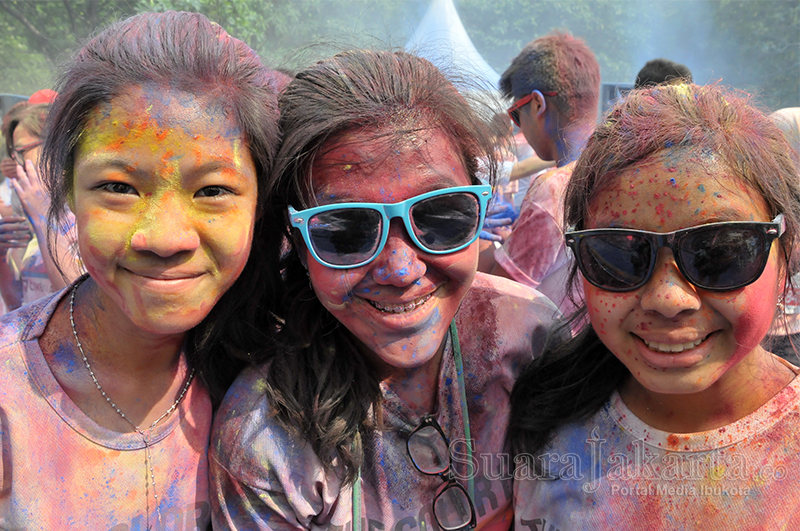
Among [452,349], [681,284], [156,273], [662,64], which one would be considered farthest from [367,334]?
[662,64]

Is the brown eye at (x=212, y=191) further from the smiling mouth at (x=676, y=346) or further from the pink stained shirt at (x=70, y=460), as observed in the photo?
the smiling mouth at (x=676, y=346)

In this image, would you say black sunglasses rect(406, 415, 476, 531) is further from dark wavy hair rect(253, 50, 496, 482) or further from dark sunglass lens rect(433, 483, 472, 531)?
dark wavy hair rect(253, 50, 496, 482)

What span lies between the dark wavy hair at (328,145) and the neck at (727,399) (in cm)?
82

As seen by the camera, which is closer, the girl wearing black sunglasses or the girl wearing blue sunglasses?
the girl wearing black sunglasses

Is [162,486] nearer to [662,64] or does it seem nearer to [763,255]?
[763,255]

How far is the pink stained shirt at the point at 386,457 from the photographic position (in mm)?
1621

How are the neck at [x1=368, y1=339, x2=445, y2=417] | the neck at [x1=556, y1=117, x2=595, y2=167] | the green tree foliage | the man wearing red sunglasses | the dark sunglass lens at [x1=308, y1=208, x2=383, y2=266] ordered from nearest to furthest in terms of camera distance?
the dark sunglass lens at [x1=308, y1=208, x2=383, y2=266] < the neck at [x1=368, y1=339, x2=445, y2=417] < the man wearing red sunglasses < the neck at [x1=556, y1=117, x2=595, y2=167] < the green tree foliage

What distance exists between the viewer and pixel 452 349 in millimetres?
1845

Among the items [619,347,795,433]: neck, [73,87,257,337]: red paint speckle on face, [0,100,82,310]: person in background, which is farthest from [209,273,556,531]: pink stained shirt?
[0,100,82,310]: person in background

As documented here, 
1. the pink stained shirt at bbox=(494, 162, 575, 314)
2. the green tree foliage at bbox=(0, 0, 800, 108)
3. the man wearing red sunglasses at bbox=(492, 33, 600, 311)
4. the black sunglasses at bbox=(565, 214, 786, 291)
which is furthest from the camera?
the green tree foliage at bbox=(0, 0, 800, 108)

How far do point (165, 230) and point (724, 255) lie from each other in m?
1.34

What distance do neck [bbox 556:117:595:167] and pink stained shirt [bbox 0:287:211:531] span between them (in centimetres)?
287

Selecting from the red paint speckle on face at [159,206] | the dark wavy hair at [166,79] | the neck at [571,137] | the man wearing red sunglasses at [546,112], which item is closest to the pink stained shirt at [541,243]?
the man wearing red sunglasses at [546,112]

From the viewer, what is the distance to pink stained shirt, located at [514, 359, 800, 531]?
4.53 ft
